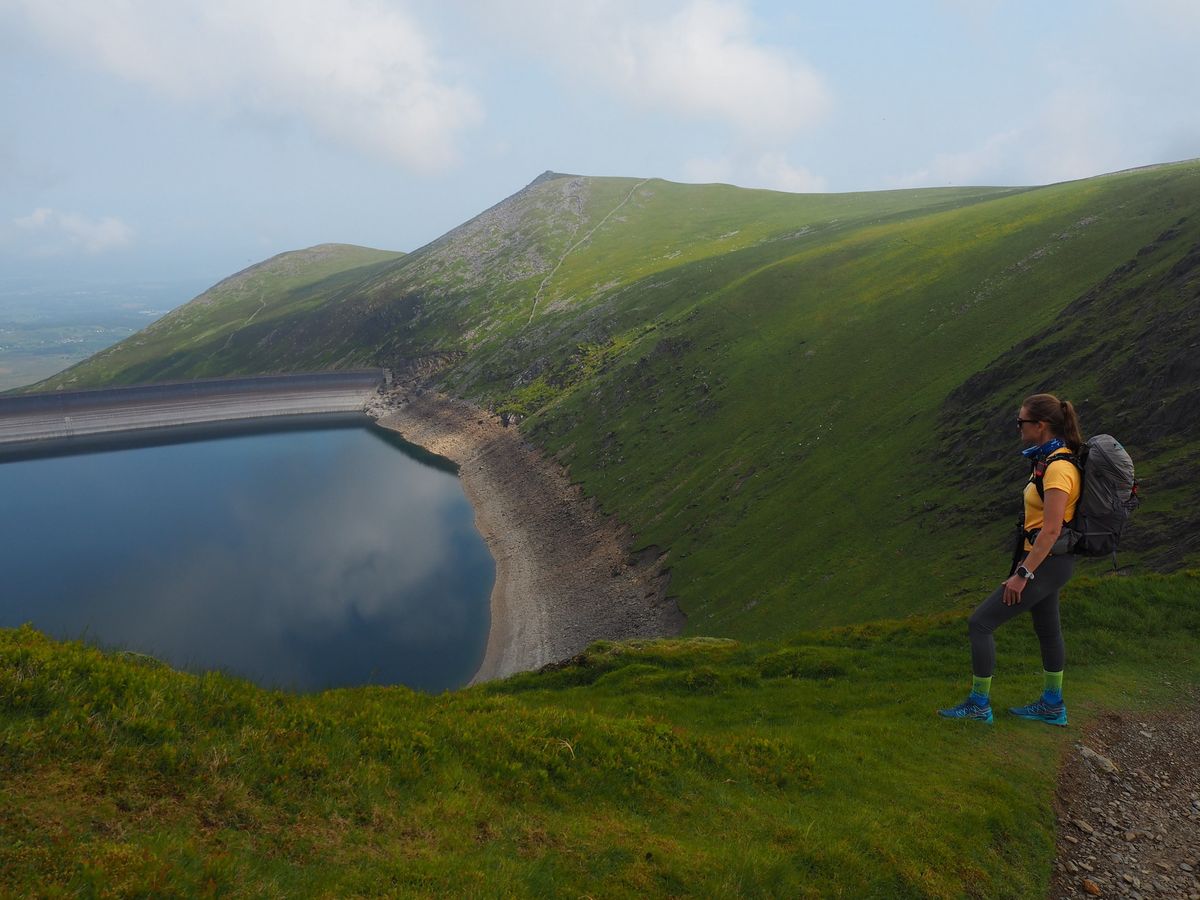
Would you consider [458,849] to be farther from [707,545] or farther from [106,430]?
[106,430]

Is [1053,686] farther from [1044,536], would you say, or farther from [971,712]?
[1044,536]

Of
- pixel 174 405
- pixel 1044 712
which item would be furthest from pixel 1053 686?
pixel 174 405

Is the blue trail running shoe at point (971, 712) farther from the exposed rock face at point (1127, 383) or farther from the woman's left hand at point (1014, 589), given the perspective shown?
the exposed rock face at point (1127, 383)

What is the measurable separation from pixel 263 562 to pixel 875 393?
75.3m

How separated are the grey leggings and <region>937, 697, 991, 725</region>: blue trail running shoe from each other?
4.01ft

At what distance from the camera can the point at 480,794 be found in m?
10.1

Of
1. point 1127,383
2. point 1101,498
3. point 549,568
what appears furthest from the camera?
point 549,568

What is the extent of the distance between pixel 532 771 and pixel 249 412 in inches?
7109

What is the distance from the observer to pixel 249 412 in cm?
16750

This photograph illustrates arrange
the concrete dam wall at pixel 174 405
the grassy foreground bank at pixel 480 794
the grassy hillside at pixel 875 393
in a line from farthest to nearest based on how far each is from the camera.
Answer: the concrete dam wall at pixel 174 405, the grassy hillside at pixel 875 393, the grassy foreground bank at pixel 480 794

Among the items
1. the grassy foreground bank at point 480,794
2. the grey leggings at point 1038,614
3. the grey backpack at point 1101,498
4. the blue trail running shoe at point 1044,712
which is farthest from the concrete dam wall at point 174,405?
the grey backpack at point 1101,498

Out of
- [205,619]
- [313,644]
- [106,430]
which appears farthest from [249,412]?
[313,644]

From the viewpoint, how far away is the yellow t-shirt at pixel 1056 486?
10242 millimetres

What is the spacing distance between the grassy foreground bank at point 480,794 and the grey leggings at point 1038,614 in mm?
1636
